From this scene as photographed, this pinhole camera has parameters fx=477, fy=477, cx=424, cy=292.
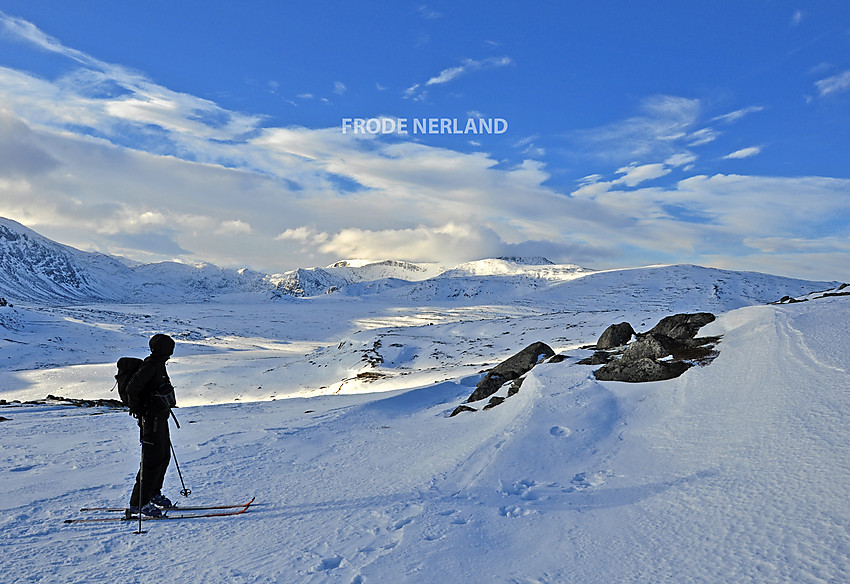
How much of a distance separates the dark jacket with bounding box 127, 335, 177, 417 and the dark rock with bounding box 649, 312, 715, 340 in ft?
36.3

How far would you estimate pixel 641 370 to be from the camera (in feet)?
32.3

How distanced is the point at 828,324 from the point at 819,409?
4.80 metres

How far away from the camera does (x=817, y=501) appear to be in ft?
13.3

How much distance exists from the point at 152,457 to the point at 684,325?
12318mm

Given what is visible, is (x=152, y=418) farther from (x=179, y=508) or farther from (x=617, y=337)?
(x=617, y=337)

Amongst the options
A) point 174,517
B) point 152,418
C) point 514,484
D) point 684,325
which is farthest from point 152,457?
point 684,325

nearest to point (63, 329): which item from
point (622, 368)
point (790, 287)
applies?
point (622, 368)

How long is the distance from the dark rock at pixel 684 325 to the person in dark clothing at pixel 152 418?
11074mm

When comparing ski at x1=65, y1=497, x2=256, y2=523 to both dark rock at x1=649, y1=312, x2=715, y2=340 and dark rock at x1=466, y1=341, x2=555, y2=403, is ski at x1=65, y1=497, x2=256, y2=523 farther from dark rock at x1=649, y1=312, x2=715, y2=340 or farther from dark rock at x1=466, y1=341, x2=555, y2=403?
dark rock at x1=649, y1=312, x2=715, y2=340

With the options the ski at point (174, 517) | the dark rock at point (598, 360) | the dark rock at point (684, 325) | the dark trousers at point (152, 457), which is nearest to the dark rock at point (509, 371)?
the dark rock at point (598, 360)

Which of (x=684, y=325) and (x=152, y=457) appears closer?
(x=152, y=457)

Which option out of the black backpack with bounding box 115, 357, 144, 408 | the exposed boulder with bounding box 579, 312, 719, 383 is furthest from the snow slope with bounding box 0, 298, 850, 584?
the black backpack with bounding box 115, 357, 144, 408

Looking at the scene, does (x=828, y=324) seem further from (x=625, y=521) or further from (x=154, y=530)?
(x=154, y=530)

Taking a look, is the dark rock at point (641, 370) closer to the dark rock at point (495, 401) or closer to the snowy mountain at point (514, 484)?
the snowy mountain at point (514, 484)
